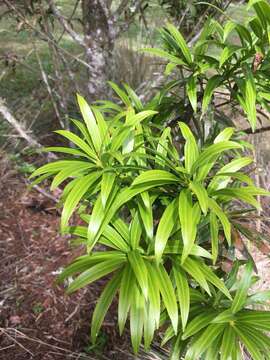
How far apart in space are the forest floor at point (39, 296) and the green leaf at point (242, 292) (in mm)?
804

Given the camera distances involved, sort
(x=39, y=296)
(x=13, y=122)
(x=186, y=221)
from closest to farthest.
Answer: (x=186, y=221) < (x=39, y=296) < (x=13, y=122)

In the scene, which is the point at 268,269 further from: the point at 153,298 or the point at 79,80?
the point at 79,80

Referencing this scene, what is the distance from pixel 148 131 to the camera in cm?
162

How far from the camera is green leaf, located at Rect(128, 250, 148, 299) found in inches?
46.6

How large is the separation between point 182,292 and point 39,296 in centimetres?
159

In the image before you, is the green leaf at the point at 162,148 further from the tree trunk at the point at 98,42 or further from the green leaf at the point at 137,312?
the tree trunk at the point at 98,42

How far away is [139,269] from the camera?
1215mm

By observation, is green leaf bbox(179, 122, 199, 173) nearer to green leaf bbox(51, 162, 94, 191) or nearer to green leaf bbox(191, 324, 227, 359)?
green leaf bbox(51, 162, 94, 191)

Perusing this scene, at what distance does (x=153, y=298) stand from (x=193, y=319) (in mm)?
240

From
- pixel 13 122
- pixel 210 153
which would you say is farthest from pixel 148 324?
pixel 13 122

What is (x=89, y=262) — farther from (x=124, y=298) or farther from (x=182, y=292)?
(x=182, y=292)

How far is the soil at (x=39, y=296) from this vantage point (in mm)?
2340

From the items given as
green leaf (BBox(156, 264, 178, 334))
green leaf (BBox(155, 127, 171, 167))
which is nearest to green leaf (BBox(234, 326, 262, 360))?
green leaf (BBox(156, 264, 178, 334))

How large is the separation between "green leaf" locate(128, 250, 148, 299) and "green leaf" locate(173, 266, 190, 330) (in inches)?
5.0
